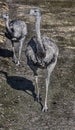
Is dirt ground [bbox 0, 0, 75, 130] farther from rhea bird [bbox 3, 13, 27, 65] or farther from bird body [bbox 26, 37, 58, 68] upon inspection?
bird body [bbox 26, 37, 58, 68]

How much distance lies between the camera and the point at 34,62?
13367mm

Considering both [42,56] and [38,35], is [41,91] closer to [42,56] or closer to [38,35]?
[42,56]

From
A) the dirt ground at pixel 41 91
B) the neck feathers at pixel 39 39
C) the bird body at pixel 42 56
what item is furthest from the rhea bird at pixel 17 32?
the neck feathers at pixel 39 39

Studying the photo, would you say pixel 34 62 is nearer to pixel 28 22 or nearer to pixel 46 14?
pixel 28 22

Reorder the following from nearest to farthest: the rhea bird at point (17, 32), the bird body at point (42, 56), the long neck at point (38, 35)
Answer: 1. the long neck at point (38, 35)
2. the bird body at point (42, 56)
3. the rhea bird at point (17, 32)

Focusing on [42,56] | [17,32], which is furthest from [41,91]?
[17,32]

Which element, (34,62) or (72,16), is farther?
(72,16)

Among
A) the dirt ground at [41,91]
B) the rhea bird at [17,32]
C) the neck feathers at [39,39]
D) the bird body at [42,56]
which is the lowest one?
the dirt ground at [41,91]

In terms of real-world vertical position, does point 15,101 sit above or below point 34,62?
below

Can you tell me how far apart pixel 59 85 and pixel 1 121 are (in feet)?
10.6

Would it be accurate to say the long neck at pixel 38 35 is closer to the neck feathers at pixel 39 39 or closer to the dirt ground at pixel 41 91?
the neck feathers at pixel 39 39

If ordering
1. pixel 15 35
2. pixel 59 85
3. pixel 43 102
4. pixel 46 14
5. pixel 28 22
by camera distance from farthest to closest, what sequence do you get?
pixel 46 14 < pixel 28 22 < pixel 15 35 < pixel 59 85 < pixel 43 102

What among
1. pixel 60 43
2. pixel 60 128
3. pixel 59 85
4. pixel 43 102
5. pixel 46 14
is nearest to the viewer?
pixel 60 128

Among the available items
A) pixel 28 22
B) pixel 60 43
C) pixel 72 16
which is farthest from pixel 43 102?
pixel 72 16
